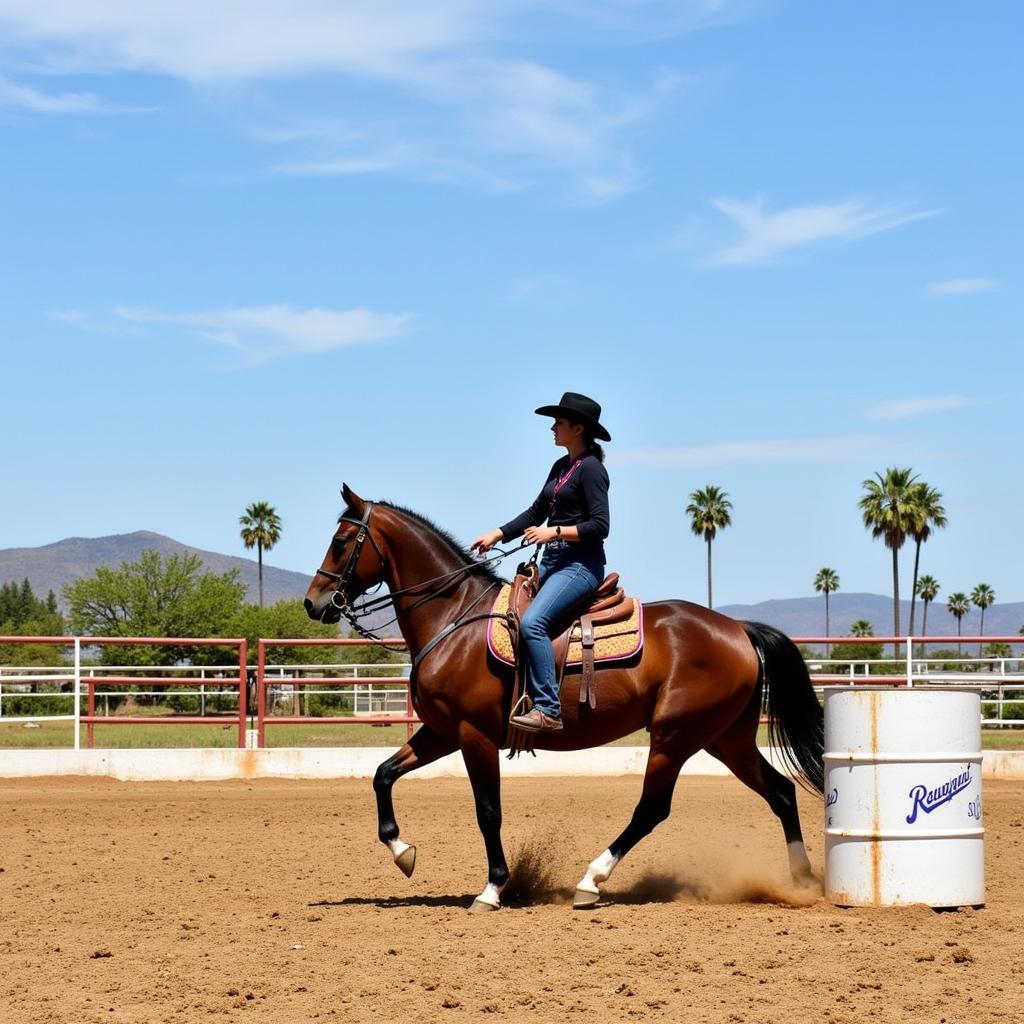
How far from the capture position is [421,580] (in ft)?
27.6

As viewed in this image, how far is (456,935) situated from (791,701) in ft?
8.63

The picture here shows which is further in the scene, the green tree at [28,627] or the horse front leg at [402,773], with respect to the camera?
the green tree at [28,627]

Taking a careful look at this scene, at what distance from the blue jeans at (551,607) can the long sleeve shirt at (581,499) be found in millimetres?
113

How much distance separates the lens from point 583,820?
40.5 ft

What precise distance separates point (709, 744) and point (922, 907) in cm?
156

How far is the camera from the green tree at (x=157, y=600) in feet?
215

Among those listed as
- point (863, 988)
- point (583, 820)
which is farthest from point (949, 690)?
point (583, 820)

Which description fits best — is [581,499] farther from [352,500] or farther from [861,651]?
[861,651]

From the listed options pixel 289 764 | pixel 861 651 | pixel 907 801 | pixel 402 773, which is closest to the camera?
pixel 907 801

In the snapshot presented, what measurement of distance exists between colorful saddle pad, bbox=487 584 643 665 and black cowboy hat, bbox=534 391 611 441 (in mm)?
1076

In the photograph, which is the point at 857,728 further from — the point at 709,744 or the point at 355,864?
the point at 355,864

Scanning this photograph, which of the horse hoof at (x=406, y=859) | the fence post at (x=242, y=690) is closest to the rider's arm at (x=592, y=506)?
the horse hoof at (x=406, y=859)

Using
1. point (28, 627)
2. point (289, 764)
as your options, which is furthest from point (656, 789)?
point (28, 627)

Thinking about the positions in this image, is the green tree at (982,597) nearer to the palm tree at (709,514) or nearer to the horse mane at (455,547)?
the palm tree at (709,514)
